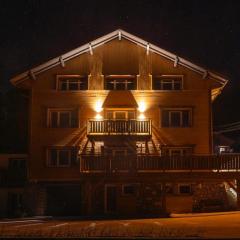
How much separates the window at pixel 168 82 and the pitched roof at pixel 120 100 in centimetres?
223

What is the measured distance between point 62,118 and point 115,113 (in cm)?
428

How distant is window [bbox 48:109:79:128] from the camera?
42.1 m

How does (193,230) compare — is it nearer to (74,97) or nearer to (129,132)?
(129,132)

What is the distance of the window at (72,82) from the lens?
140ft

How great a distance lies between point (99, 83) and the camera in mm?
42469

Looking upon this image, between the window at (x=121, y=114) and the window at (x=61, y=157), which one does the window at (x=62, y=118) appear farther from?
the window at (x=121, y=114)

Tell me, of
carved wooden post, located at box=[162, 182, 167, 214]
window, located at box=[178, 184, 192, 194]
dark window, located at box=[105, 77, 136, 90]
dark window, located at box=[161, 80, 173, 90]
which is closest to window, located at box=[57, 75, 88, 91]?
dark window, located at box=[105, 77, 136, 90]

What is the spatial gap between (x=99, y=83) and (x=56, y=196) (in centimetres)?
959

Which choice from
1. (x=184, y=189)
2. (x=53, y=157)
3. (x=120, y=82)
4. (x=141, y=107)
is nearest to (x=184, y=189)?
(x=184, y=189)

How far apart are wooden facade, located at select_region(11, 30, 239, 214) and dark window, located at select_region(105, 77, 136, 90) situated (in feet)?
0.26

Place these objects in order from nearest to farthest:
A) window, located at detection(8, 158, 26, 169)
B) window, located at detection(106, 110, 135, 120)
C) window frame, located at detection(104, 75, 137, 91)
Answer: window, located at detection(106, 110, 135, 120) → window frame, located at detection(104, 75, 137, 91) → window, located at detection(8, 158, 26, 169)

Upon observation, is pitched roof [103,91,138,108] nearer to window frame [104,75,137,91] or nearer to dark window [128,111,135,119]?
window frame [104,75,137,91]

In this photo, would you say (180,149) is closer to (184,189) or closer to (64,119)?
(184,189)

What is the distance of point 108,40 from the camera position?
4300 centimetres
